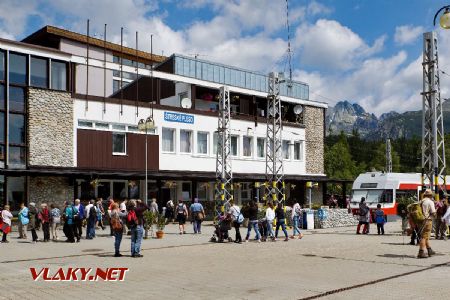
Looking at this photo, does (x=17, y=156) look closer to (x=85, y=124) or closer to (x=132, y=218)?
(x=85, y=124)

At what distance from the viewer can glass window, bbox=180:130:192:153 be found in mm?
38506

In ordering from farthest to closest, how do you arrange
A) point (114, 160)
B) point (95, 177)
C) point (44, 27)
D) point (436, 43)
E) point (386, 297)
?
point (44, 27)
point (114, 160)
point (95, 177)
point (436, 43)
point (386, 297)

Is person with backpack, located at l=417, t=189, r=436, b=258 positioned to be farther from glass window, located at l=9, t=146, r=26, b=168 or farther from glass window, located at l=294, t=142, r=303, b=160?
glass window, located at l=294, t=142, r=303, b=160

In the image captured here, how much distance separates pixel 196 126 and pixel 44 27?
1547cm

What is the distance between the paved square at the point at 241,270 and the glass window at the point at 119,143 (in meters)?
13.2

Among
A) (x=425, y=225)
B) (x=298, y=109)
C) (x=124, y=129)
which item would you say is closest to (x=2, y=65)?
(x=124, y=129)

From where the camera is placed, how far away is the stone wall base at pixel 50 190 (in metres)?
30.3

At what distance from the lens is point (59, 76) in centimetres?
3219

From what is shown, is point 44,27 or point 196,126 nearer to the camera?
point 196,126

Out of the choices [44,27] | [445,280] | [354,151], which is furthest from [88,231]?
[354,151]

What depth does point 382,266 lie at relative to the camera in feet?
47.4

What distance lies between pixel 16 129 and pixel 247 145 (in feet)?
59.9

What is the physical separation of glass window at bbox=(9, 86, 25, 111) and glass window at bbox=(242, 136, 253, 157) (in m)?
17.5

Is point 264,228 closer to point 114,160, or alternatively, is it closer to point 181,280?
point 181,280
